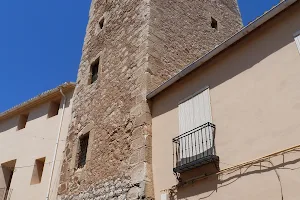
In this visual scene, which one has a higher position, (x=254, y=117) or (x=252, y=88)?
(x=252, y=88)

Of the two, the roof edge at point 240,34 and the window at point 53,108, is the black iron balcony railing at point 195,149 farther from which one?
the window at point 53,108

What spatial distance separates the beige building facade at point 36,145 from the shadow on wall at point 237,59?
470 cm

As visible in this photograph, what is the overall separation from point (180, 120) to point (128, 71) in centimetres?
227

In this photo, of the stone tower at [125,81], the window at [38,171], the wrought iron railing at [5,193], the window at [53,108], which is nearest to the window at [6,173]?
the wrought iron railing at [5,193]

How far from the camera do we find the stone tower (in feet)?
20.2

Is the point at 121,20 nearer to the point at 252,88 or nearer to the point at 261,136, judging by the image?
the point at 252,88

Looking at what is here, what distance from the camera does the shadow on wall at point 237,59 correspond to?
15.0 ft

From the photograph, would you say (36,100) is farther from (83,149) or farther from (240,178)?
(240,178)

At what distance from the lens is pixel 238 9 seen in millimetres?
12289

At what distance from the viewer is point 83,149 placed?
788cm

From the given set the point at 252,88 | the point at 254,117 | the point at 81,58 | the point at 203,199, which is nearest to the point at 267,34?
the point at 252,88

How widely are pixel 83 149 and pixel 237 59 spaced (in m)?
4.53

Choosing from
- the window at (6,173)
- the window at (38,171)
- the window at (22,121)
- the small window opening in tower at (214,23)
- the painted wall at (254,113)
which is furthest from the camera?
the window at (22,121)

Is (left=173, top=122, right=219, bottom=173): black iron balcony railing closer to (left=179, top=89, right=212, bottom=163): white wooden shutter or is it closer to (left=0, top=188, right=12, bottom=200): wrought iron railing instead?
(left=179, top=89, right=212, bottom=163): white wooden shutter
